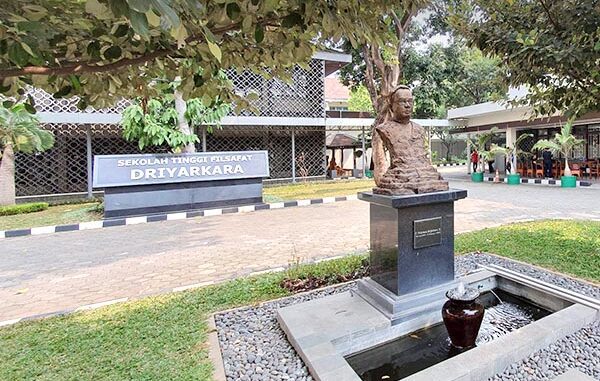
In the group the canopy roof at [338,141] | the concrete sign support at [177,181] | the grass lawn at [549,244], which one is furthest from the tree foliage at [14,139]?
the canopy roof at [338,141]

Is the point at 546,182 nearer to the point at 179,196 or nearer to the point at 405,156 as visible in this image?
the point at 179,196

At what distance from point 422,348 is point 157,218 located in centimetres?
746

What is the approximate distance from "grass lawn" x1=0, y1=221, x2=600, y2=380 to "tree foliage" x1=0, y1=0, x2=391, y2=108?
1.85 metres

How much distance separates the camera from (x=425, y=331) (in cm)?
317

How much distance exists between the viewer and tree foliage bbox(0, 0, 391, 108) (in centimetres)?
133

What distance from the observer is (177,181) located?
9.44m

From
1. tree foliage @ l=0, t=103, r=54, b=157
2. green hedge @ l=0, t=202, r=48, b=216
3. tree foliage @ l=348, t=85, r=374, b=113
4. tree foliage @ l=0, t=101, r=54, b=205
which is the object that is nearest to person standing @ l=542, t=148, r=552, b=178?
tree foliage @ l=348, t=85, r=374, b=113

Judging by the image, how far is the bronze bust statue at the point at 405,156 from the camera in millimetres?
3359

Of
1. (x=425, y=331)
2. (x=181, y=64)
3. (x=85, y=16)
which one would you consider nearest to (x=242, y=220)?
(x=425, y=331)

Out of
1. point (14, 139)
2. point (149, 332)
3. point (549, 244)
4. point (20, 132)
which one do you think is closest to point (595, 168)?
point (549, 244)

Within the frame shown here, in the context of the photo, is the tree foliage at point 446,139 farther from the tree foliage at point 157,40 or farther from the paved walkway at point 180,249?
the tree foliage at point 157,40

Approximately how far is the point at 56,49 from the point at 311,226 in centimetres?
621

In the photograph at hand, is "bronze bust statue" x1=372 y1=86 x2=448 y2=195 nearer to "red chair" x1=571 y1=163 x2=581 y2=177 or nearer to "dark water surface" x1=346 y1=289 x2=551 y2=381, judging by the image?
"dark water surface" x1=346 y1=289 x2=551 y2=381

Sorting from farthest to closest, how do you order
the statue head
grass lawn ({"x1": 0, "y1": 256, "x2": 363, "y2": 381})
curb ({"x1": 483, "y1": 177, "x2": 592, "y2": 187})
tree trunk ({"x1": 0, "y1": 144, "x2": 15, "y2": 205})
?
curb ({"x1": 483, "y1": 177, "x2": 592, "y2": 187}), tree trunk ({"x1": 0, "y1": 144, "x2": 15, "y2": 205}), the statue head, grass lawn ({"x1": 0, "y1": 256, "x2": 363, "y2": 381})
